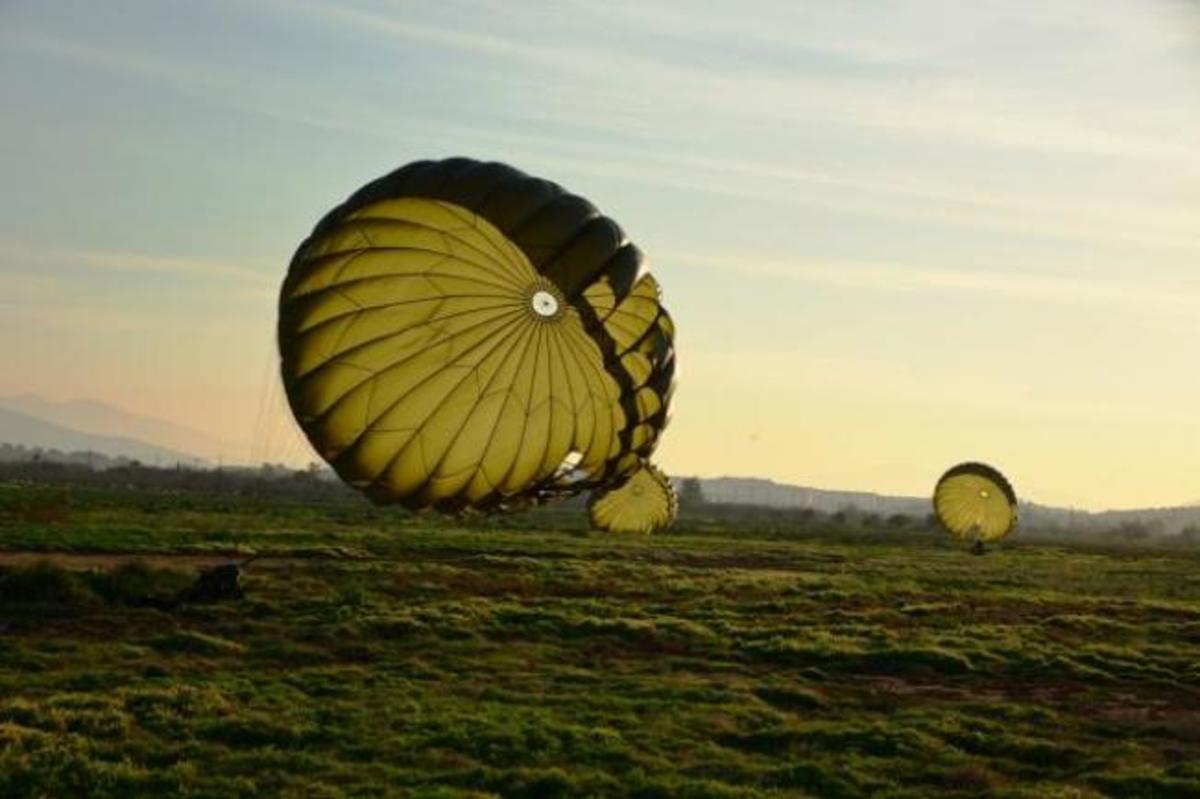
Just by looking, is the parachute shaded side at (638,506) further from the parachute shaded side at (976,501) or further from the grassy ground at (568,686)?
the grassy ground at (568,686)

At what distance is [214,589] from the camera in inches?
1155

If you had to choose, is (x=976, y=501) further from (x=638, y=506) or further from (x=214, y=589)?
(x=214, y=589)

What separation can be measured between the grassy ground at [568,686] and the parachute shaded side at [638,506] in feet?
98.5

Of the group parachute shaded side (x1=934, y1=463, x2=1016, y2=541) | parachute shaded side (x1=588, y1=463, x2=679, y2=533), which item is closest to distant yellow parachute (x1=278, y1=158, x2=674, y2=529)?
parachute shaded side (x1=588, y1=463, x2=679, y2=533)

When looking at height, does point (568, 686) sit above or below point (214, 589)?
below

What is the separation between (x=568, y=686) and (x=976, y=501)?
198ft

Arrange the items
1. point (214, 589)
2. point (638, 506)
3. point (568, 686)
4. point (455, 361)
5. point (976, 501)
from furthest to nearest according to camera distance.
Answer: point (976, 501) → point (638, 506) → point (214, 589) → point (568, 686) → point (455, 361)

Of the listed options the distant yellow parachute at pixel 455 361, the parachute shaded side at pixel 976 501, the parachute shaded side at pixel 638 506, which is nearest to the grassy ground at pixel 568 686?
the distant yellow parachute at pixel 455 361

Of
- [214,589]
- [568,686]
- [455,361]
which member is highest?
[455,361]

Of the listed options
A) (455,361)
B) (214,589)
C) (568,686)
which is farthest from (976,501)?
(455,361)

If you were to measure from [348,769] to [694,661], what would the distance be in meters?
10.9

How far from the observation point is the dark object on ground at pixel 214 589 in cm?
2875

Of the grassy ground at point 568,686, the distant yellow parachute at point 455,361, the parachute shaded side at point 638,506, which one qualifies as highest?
the distant yellow parachute at point 455,361

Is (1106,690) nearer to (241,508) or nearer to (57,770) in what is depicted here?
(57,770)
